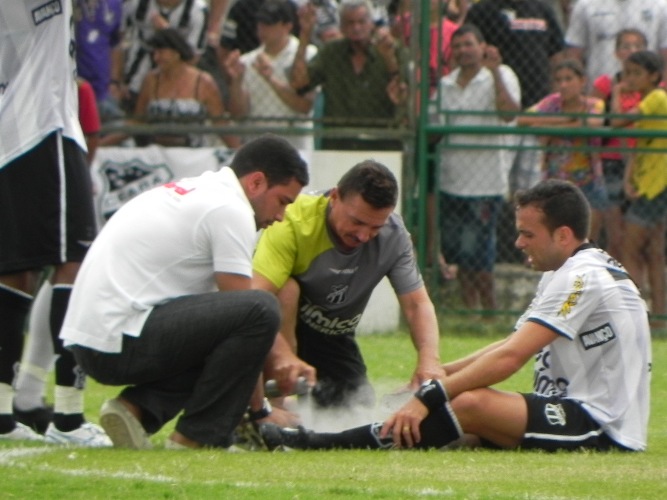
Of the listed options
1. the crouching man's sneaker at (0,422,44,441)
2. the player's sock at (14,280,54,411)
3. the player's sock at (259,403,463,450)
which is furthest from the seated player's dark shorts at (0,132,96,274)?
the player's sock at (259,403,463,450)

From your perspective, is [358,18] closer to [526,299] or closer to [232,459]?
[526,299]

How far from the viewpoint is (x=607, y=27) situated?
1258 centimetres

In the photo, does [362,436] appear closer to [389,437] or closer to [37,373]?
[389,437]

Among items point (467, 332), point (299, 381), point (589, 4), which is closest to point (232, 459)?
point (299, 381)

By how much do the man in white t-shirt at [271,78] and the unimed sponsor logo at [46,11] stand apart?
5.51m

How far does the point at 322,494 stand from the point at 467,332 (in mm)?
7183

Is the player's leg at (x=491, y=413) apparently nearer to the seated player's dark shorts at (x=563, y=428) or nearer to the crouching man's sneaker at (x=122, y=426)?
the seated player's dark shorts at (x=563, y=428)

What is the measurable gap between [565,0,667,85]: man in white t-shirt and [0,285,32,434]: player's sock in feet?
21.4

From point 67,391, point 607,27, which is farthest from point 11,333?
point 607,27

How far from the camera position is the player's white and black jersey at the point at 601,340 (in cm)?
680

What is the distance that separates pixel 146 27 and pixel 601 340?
7.13 m

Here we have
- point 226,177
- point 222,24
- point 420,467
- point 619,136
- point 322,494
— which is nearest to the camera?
point 322,494

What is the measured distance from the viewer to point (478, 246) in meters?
12.5

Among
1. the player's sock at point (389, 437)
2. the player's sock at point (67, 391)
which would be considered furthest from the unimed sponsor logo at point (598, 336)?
the player's sock at point (67, 391)
